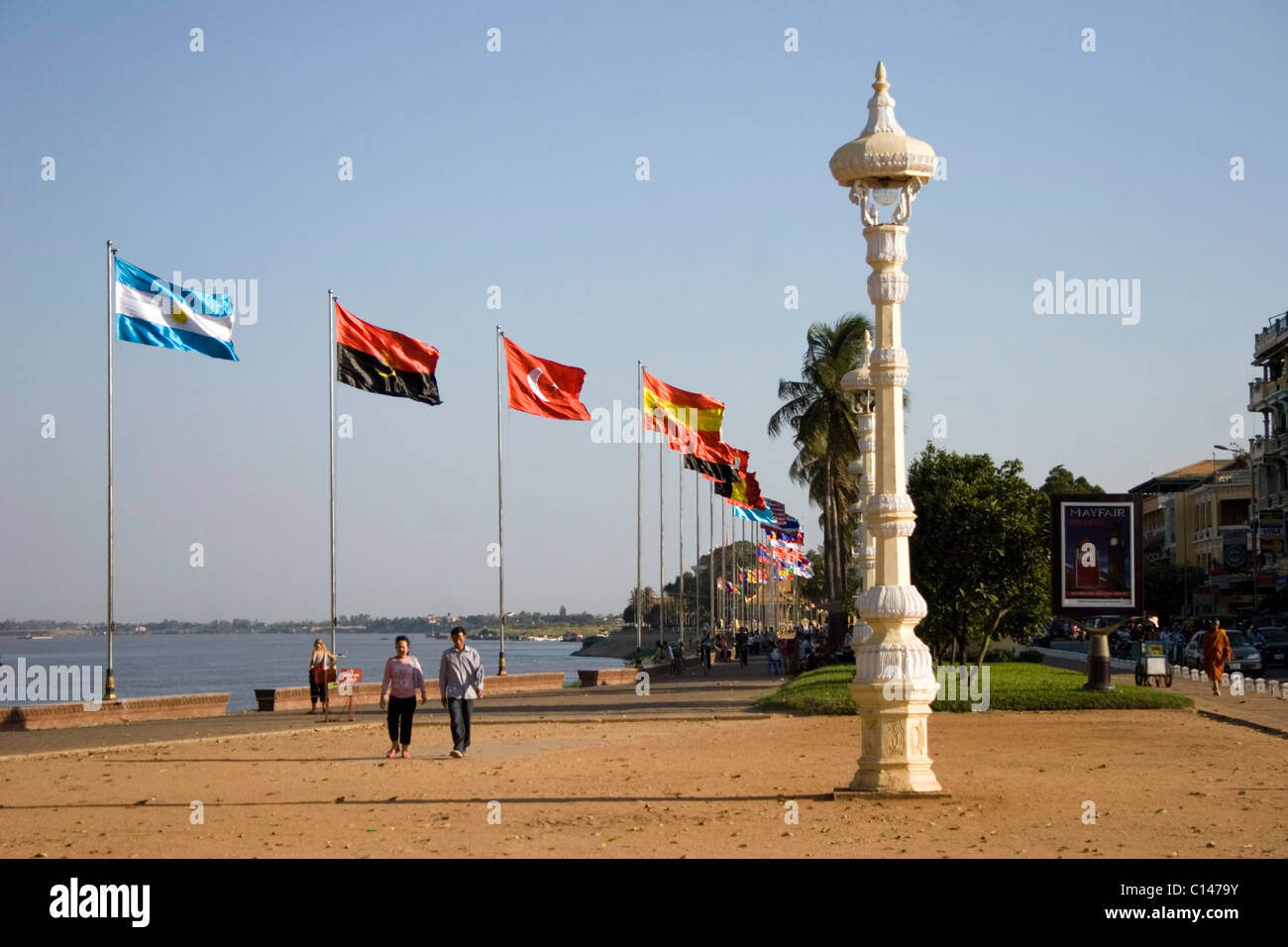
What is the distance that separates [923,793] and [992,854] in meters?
3.18

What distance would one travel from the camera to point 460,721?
20.1 meters

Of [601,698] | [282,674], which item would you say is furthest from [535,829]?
[282,674]

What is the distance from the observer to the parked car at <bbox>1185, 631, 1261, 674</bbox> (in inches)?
1737

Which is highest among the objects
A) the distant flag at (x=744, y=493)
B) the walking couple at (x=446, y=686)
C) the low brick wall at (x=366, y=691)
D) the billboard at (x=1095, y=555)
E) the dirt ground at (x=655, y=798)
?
the distant flag at (x=744, y=493)

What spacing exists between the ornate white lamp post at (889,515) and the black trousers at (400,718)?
24.3 feet

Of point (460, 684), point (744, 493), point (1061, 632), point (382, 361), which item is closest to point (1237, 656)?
point (744, 493)

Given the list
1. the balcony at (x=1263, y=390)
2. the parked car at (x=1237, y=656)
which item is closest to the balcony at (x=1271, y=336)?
the balcony at (x=1263, y=390)

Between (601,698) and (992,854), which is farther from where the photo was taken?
(601,698)

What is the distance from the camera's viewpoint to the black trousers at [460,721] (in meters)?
19.9

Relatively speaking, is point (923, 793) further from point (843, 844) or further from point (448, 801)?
point (448, 801)

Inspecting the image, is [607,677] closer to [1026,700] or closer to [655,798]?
[1026,700]

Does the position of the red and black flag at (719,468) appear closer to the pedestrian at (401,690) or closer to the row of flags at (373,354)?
the row of flags at (373,354)

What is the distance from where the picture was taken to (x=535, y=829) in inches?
499

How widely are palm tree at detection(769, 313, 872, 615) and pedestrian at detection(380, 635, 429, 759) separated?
118 feet
